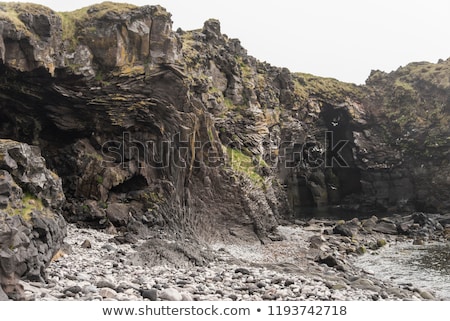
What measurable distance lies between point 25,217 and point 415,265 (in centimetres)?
2959

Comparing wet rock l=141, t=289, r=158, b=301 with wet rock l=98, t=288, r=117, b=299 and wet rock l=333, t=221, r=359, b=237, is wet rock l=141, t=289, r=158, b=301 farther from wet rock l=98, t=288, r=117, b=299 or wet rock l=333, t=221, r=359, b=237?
wet rock l=333, t=221, r=359, b=237

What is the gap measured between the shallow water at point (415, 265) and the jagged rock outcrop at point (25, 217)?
20861mm

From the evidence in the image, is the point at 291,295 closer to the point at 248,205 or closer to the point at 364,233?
the point at 248,205

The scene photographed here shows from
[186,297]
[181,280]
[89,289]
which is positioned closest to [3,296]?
[89,289]

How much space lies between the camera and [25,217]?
51.1 ft

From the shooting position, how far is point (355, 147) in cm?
7962

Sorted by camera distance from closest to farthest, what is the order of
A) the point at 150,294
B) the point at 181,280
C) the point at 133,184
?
the point at 150,294 < the point at 181,280 < the point at 133,184

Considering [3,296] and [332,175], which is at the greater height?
[3,296]

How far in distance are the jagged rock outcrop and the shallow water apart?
2086 cm

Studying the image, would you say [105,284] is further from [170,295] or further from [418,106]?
[418,106]

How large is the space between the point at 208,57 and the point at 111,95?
2270 centimetres

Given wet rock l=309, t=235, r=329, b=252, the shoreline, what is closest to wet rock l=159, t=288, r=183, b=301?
the shoreline

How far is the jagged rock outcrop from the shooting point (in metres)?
12.6

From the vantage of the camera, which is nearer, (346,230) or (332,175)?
(346,230)
